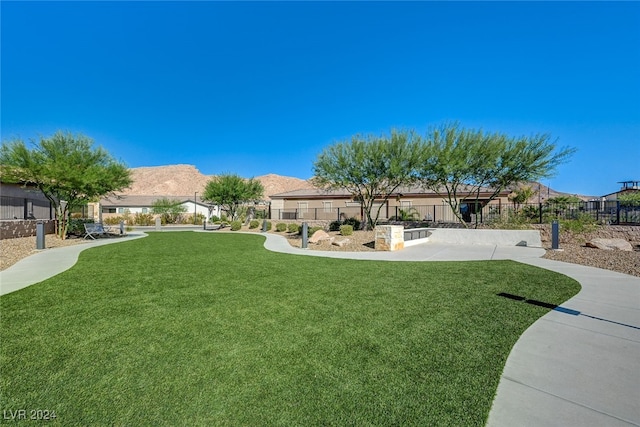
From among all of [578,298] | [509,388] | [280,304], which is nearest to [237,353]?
[280,304]

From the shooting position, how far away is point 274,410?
8.11 feet

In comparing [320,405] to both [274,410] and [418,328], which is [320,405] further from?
[418,328]

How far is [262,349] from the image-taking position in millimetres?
3555

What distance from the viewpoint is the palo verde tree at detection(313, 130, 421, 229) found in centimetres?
1917

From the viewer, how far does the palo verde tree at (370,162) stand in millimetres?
19172

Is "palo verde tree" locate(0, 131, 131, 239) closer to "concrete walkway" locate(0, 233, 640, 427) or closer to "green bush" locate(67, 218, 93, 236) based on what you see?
"green bush" locate(67, 218, 93, 236)

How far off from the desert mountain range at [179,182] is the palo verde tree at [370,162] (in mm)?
68734

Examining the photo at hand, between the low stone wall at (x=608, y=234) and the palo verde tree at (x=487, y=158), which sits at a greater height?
the palo verde tree at (x=487, y=158)

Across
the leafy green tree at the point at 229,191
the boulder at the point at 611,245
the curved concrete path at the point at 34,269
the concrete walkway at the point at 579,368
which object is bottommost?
the concrete walkway at the point at 579,368

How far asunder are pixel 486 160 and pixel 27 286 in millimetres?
20359

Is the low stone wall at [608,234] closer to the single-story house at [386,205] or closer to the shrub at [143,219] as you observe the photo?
the single-story house at [386,205]

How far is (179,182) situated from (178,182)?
29 cm

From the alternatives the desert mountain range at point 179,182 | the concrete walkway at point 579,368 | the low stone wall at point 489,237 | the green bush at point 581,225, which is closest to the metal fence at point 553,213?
the green bush at point 581,225

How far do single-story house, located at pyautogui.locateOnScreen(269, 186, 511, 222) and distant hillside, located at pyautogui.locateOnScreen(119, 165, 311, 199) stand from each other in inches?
2190
